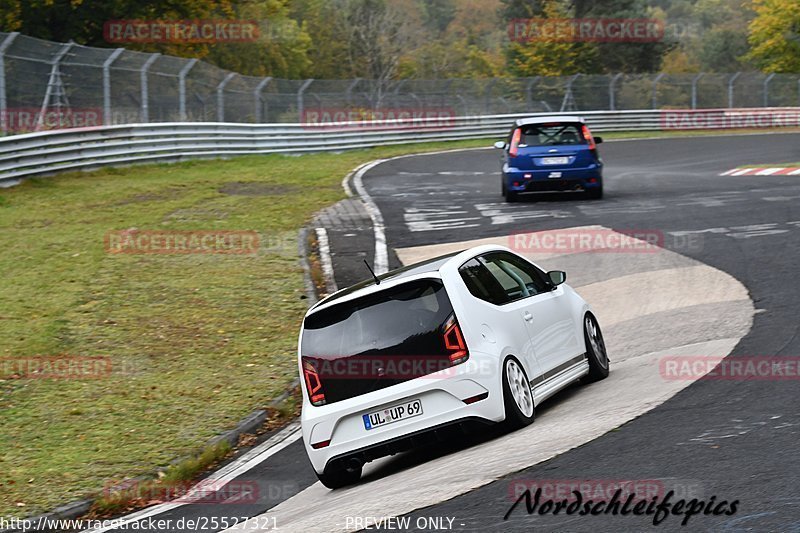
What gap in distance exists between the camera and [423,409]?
777 cm

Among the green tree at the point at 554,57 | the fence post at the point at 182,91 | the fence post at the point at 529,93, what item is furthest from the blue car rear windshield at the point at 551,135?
the green tree at the point at 554,57

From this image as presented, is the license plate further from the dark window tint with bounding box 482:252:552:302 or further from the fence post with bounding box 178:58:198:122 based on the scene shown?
the fence post with bounding box 178:58:198:122

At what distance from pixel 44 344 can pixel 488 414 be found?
6674 millimetres

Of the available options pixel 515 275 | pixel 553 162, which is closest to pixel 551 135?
pixel 553 162

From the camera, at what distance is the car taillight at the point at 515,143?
2170 centimetres

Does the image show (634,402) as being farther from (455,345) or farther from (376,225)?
(376,225)

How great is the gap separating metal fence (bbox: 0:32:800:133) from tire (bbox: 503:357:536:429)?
59.9ft

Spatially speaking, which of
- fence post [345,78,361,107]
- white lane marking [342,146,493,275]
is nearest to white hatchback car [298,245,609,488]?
white lane marking [342,146,493,275]

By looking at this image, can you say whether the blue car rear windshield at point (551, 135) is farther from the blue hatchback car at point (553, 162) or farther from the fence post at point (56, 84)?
the fence post at point (56, 84)

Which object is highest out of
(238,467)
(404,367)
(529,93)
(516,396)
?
(529,93)

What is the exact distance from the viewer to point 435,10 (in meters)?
162

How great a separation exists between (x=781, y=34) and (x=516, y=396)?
74.6 m

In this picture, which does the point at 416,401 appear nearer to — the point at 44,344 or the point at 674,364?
the point at 674,364

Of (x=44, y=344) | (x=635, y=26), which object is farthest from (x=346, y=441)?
(x=635, y=26)
